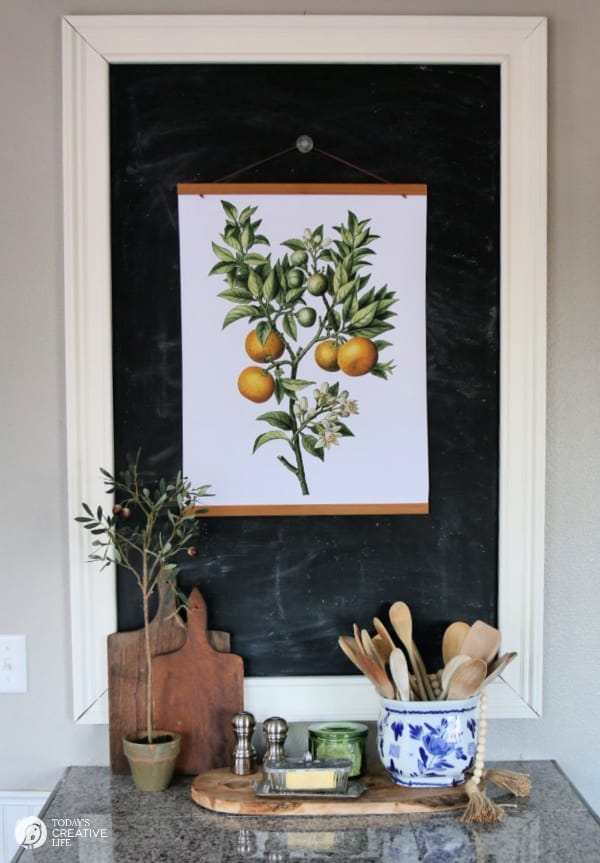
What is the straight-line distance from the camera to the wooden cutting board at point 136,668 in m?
1.57

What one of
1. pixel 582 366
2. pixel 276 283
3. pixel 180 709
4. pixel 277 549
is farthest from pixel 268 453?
pixel 582 366

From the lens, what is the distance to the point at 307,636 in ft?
5.31

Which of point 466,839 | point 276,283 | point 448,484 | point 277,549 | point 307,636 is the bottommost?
point 466,839

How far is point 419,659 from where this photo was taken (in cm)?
156

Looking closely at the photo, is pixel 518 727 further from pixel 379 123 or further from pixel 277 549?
pixel 379 123

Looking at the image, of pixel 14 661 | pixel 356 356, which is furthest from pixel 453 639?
pixel 14 661

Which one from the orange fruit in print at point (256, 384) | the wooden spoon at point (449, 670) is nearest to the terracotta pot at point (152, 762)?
the wooden spoon at point (449, 670)

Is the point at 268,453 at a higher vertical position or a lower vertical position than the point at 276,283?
lower

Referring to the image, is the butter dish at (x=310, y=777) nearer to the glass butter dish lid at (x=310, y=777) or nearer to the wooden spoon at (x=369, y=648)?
the glass butter dish lid at (x=310, y=777)

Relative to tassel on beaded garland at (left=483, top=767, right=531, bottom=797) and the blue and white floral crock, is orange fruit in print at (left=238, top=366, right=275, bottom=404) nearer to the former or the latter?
the blue and white floral crock

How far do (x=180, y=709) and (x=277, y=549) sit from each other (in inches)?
12.1

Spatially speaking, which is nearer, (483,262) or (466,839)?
(466,839)

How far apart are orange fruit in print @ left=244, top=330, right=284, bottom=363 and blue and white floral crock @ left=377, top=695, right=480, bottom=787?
1.93ft

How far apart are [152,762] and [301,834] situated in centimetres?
27
